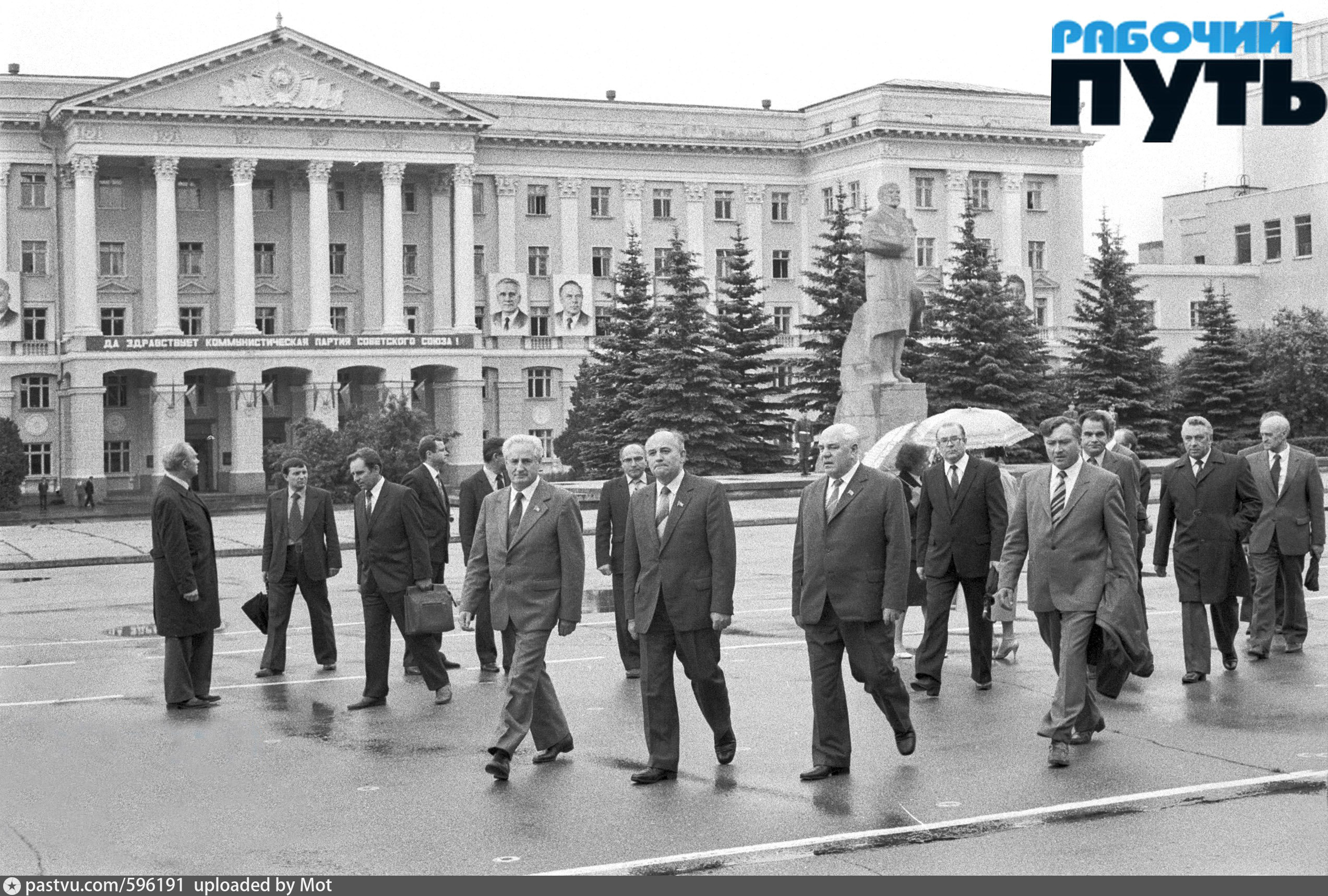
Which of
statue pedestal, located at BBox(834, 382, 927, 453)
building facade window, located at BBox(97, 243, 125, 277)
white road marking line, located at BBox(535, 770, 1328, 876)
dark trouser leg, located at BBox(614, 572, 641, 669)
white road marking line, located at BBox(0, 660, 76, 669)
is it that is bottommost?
white road marking line, located at BBox(535, 770, 1328, 876)

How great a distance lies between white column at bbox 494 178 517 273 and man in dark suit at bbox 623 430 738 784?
79.0 meters

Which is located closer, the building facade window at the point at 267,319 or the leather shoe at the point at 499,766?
the leather shoe at the point at 499,766

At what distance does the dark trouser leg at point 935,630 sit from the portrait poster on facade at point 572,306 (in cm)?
7458

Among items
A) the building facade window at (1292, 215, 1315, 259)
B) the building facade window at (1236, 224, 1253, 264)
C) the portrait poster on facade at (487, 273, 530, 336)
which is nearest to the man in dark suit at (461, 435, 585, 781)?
the portrait poster on facade at (487, 273, 530, 336)

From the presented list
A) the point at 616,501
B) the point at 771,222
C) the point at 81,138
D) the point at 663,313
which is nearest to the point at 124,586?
the point at 616,501

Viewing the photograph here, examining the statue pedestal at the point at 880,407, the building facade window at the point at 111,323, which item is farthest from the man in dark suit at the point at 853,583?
the building facade window at the point at 111,323

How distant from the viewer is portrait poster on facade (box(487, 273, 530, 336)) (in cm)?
8738

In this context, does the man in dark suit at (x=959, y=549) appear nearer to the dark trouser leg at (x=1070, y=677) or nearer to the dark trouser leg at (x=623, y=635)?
the dark trouser leg at (x=1070, y=677)

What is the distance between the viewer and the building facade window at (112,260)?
8219 cm

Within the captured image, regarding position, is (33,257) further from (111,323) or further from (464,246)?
(464,246)

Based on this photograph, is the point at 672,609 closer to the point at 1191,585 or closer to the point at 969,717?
the point at 969,717

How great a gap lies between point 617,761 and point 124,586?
51.6ft

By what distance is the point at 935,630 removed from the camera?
13.2 meters

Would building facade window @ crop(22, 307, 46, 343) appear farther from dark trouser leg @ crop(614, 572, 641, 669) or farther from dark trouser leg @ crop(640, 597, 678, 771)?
dark trouser leg @ crop(640, 597, 678, 771)
